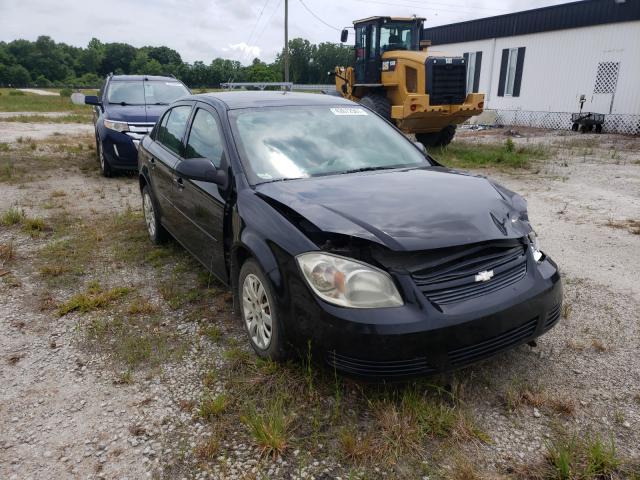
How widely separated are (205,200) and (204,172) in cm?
35

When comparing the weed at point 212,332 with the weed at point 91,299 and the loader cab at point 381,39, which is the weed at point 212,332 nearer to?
the weed at point 91,299

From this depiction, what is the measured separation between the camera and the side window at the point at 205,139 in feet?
12.3

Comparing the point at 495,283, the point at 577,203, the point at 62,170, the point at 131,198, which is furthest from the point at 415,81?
the point at 495,283

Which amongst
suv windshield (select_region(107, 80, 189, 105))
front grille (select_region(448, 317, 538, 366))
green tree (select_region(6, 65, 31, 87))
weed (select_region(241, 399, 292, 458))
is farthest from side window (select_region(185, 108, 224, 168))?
green tree (select_region(6, 65, 31, 87))

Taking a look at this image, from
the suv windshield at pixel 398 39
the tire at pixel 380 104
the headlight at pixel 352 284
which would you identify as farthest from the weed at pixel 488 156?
the headlight at pixel 352 284

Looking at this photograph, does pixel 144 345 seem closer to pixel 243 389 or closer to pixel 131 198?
pixel 243 389

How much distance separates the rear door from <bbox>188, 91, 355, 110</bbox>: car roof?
14 cm

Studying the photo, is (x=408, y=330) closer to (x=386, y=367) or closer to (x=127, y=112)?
(x=386, y=367)

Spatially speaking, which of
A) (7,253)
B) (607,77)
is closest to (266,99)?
(7,253)

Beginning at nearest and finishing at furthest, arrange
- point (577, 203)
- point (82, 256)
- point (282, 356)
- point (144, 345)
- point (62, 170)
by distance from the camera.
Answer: point (282, 356) → point (144, 345) → point (82, 256) → point (577, 203) → point (62, 170)

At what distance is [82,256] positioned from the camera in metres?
5.24

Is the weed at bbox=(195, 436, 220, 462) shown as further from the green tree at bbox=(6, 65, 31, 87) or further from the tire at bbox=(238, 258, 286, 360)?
the green tree at bbox=(6, 65, 31, 87)

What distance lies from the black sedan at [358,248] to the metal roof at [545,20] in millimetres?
16972

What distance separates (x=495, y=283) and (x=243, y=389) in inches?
59.6
